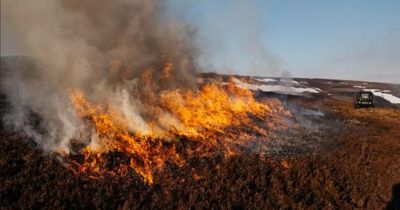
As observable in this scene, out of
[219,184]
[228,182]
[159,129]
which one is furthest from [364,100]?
[219,184]

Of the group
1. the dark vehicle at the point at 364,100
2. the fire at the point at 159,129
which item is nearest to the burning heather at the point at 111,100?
the fire at the point at 159,129

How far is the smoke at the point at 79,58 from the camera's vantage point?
69.6 feet

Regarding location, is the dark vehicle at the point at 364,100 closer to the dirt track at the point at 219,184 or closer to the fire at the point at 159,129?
the fire at the point at 159,129

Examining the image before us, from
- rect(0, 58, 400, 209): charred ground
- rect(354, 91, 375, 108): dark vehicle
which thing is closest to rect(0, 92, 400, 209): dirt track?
rect(0, 58, 400, 209): charred ground

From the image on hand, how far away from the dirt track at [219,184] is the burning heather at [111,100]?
3.23ft

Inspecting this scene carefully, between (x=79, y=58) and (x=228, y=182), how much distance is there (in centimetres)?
1112

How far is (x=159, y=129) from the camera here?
21875 mm

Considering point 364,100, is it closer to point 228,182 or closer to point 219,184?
point 228,182

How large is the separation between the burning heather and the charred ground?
2.93ft

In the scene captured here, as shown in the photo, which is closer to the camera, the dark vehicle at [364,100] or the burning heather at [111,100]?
the burning heather at [111,100]

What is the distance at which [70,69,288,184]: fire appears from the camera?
18.6 meters

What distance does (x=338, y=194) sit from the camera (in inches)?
749

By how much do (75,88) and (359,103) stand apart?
1717 inches

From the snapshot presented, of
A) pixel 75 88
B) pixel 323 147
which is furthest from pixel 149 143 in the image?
pixel 323 147
